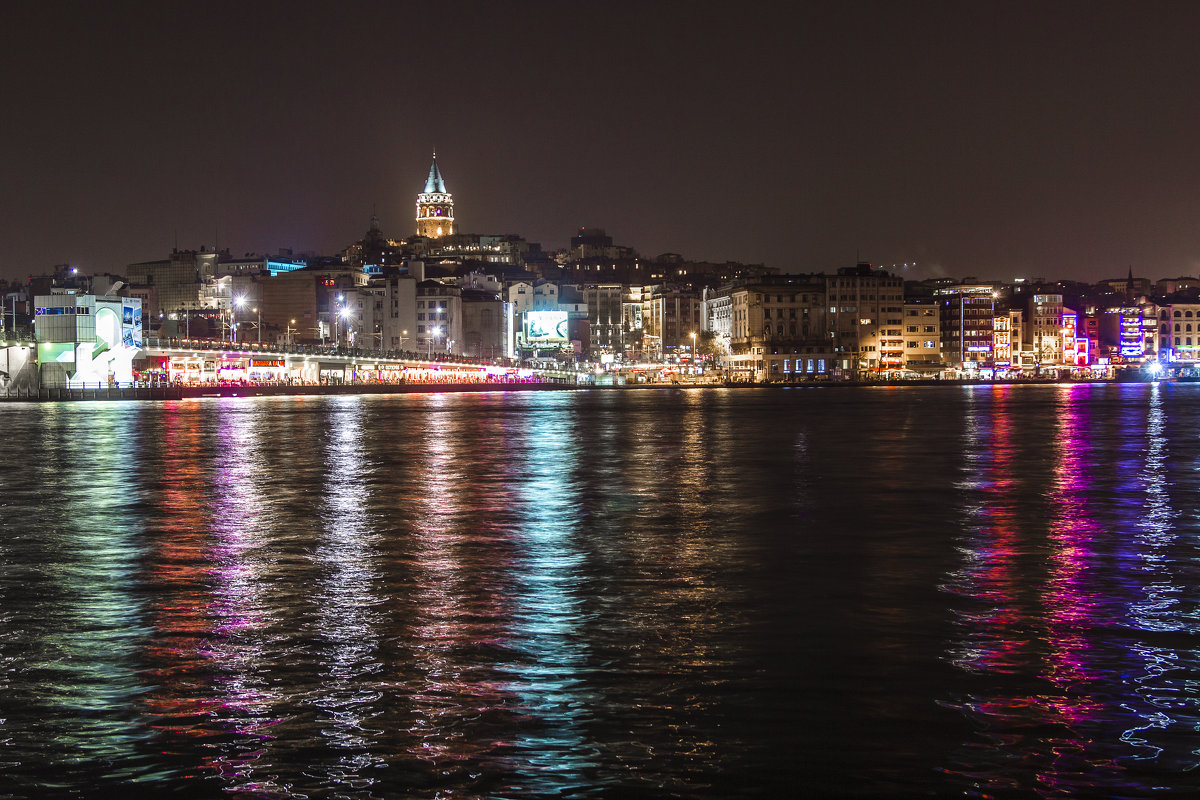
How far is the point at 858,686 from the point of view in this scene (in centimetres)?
1027

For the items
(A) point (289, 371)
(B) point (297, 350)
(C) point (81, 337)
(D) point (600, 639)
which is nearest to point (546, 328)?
(A) point (289, 371)

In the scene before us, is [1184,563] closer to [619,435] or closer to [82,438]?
[619,435]

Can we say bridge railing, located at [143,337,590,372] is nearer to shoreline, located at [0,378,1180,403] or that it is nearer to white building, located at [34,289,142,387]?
shoreline, located at [0,378,1180,403]

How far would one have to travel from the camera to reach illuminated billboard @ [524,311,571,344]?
17150cm

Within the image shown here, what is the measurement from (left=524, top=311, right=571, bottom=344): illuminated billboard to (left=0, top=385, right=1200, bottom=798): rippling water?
14180cm

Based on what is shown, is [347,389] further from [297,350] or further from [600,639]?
[600,639]

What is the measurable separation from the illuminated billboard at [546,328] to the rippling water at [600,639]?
141798 mm

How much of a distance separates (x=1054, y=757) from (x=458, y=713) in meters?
4.45

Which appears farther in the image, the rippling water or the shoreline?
the shoreline

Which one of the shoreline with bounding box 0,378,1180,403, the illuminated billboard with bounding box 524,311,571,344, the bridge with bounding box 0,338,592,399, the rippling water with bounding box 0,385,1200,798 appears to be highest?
the illuminated billboard with bounding box 524,311,571,344

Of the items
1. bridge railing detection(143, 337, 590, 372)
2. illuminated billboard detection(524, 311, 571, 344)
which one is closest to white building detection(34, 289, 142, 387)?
bridge railing detection(143, 337, 590, 372)

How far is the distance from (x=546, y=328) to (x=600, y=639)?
160m

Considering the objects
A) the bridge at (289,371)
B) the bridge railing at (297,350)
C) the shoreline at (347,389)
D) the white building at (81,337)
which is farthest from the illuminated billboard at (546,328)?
the white building at (81,337)

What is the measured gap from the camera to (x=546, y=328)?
6767 inches
